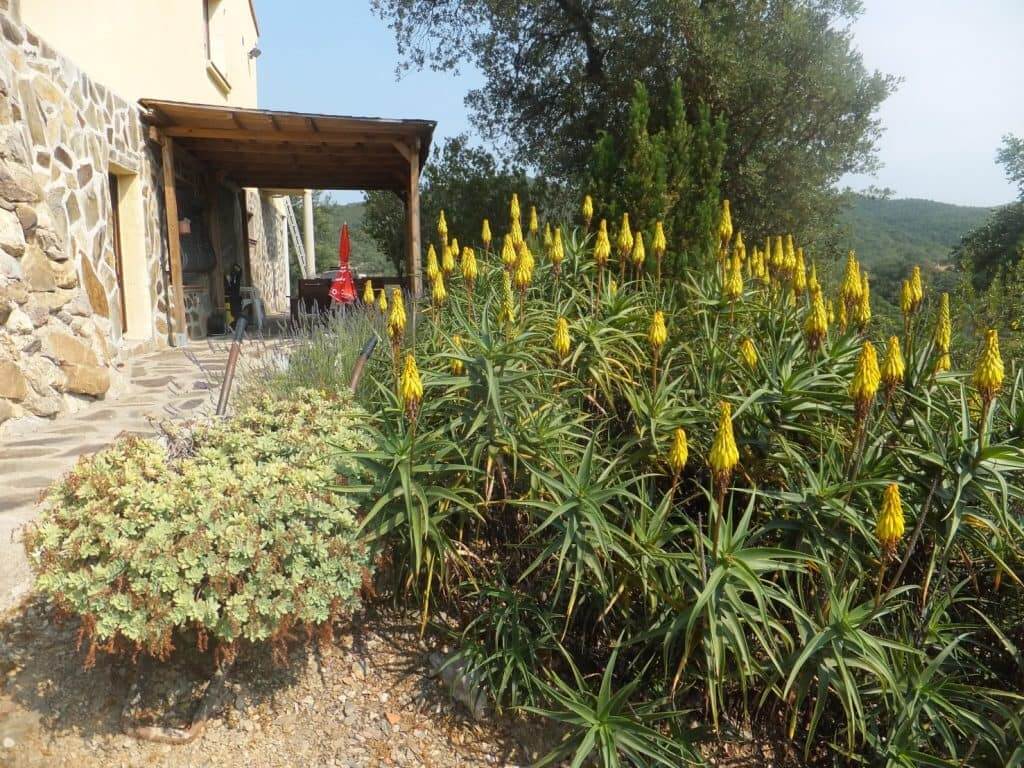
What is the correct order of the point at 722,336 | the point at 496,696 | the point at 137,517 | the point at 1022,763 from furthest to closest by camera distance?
1. the point at 722,336
2. the point at 496,696
3. the point at 137,517
4. the point at 1022,763

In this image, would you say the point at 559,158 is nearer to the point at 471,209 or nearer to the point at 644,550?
the point at 471,209

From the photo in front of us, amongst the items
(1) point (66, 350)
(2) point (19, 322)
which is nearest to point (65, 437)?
(2) point (19, 322)

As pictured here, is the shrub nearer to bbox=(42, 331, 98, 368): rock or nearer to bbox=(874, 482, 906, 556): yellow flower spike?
bbox=(874, 482, 906, 556): yellow flower spike

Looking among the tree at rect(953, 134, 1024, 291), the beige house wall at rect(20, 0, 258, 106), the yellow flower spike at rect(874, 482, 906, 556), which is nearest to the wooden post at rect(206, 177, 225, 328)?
the beige house wall at rect(20, 0, 258, 106)

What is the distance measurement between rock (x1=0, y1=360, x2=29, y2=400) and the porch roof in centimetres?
405

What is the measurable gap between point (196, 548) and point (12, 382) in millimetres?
3026

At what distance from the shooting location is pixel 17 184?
14.7 ft

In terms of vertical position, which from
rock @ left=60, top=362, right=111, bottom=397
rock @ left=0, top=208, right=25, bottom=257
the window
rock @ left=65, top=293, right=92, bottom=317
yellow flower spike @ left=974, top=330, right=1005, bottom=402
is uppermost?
Answer: the window

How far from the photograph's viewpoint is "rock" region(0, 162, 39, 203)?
4379mm

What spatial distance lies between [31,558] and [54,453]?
77.4 inches

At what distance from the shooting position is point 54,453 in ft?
12.5

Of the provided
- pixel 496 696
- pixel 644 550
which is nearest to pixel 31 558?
pixel 496 696

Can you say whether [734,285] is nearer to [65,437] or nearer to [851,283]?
[851,283]

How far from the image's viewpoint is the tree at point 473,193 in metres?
10.3
